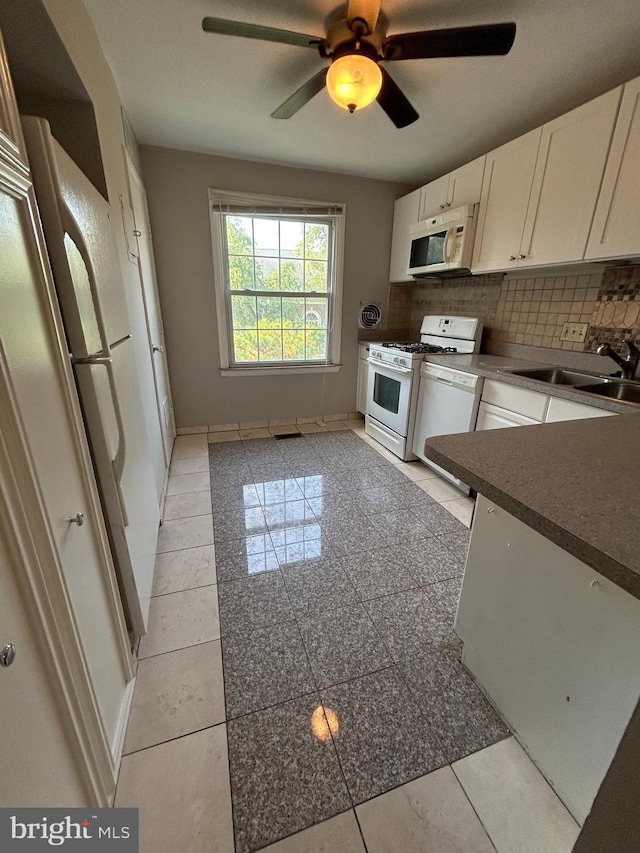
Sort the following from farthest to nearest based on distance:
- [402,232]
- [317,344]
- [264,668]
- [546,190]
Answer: [317,344] < [402,232] < [546,190] < [264,668]

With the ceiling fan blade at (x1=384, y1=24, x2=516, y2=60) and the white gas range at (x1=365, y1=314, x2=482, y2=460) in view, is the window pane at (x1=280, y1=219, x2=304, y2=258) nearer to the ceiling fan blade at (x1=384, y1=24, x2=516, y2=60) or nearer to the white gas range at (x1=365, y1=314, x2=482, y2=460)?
the white gas range at (x1=365, y1=314, x2=482, y2=460)

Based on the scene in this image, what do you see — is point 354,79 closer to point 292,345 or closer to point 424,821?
point 292,345

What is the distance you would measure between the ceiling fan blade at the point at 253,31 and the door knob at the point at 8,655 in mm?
1962

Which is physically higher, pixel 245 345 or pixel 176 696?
pixel 245 345

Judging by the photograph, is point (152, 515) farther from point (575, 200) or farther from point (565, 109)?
point (565, 109)

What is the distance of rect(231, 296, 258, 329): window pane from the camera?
3312mm

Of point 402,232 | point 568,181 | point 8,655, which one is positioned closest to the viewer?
point 8,655

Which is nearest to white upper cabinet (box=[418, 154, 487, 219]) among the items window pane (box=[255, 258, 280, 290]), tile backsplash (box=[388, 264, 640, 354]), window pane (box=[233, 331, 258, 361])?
tile backsplash (box=[388, 264, 640, 354])

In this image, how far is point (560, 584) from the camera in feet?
2.98

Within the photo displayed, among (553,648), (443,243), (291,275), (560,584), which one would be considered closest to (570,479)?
(560,584)

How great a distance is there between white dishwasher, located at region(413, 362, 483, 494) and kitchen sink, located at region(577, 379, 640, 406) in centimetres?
60

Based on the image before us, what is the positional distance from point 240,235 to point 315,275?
0.78 m

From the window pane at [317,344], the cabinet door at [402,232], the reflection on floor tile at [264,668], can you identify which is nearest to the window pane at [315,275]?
the window pane at [317,344]

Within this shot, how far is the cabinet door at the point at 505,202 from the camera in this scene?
2.10 metres
